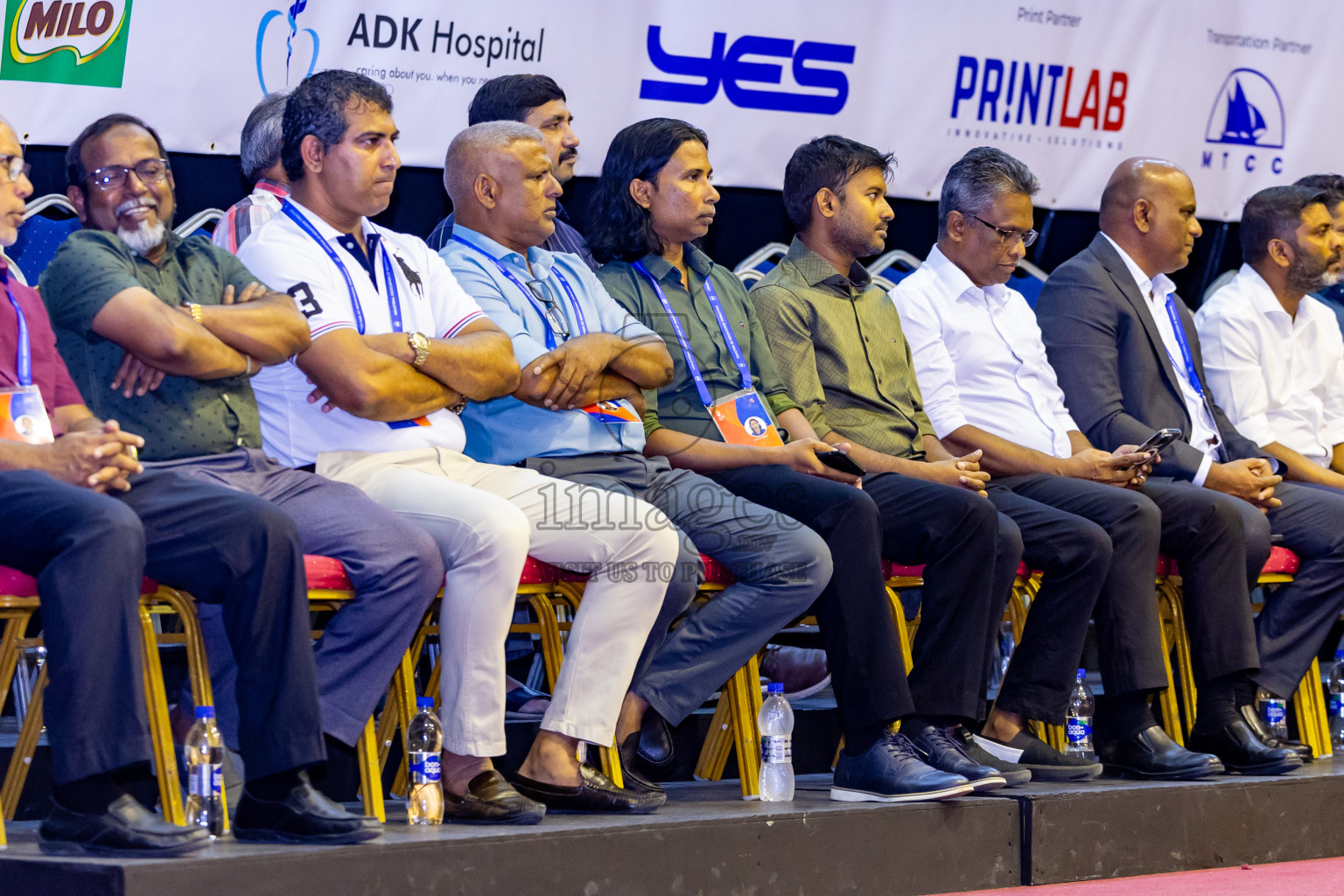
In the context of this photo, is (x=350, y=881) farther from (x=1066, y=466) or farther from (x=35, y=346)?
(x=1066, y=466)

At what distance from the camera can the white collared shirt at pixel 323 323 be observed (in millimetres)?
3293

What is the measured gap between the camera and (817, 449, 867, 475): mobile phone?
3736 mm

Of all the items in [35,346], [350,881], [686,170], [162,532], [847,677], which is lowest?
[350,881]

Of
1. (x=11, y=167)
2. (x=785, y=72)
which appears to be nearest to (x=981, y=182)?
(x=785, y=72)

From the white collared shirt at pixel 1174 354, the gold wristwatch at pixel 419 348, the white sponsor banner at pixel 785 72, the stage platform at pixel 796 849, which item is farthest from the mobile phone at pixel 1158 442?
the gold wristwatch at pixel 419 348

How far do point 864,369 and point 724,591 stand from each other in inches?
35.2

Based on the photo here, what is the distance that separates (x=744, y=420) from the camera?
392cm

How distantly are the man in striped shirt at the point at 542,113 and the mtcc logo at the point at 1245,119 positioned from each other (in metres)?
2.63

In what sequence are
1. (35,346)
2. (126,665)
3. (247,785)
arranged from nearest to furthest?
1. (126,665)
2. (247,785)
3. (35,346)

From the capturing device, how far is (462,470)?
3424 mm

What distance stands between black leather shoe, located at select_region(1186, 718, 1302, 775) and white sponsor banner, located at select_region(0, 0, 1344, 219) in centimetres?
206

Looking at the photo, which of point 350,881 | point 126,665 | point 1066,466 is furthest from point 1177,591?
point 126,665

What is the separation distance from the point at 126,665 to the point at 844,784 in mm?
1619

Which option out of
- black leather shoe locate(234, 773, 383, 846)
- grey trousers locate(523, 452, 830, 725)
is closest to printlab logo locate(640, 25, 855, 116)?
grey trousers locate(523, 452, 830, 725)
